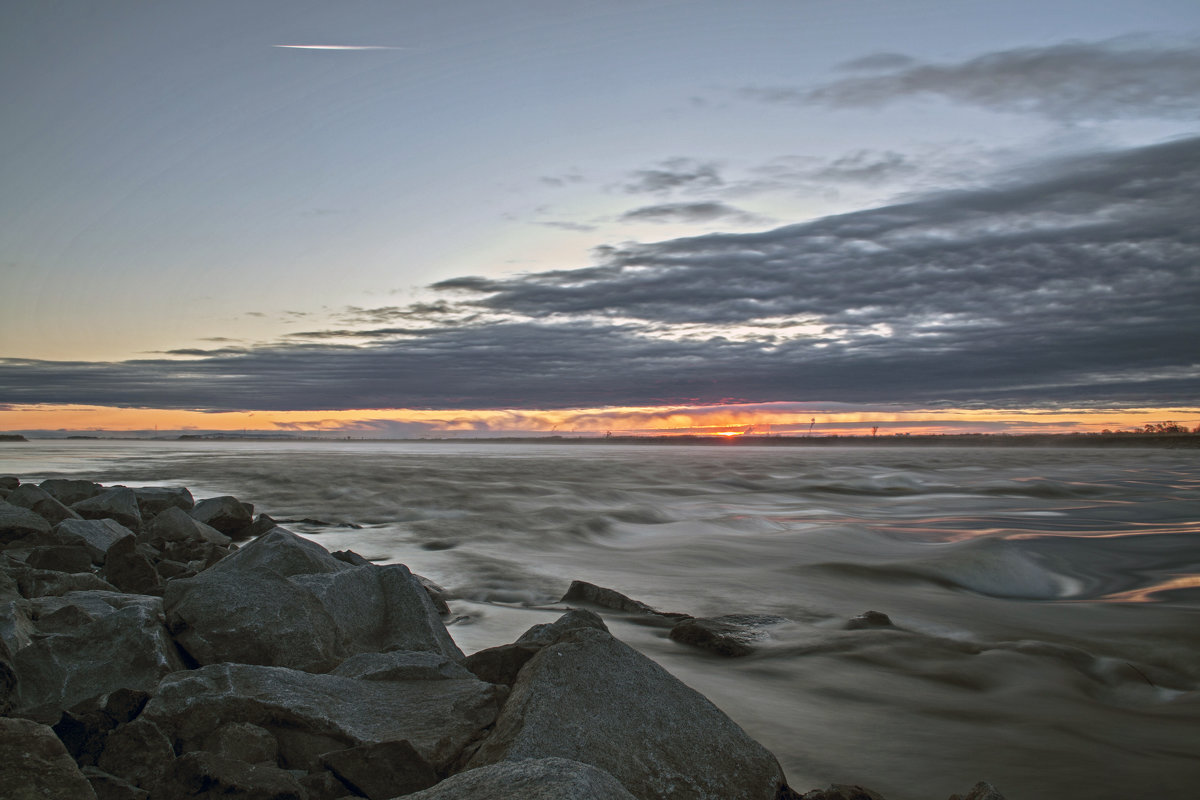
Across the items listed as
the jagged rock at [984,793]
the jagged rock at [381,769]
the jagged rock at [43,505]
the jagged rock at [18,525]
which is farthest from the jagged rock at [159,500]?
the jagged rock at [984,793]

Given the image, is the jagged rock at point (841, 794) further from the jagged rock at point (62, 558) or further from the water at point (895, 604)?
the jagged rock at point (62, 558)

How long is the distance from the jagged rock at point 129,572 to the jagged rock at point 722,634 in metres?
4.41

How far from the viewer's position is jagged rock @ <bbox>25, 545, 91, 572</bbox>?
6.53m

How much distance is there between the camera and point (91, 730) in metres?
3.01

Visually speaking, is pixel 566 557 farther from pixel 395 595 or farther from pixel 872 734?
pixel 872 734

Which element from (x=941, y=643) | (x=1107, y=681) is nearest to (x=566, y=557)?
(x=941, y=643)

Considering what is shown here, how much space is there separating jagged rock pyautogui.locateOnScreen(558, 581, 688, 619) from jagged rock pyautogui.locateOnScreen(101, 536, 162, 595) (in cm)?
384

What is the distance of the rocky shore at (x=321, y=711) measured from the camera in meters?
2.68

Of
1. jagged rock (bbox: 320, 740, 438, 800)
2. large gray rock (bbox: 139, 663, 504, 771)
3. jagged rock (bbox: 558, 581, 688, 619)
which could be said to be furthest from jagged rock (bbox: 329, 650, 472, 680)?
jagged rock (bbox: 558, 581, 688, 619)

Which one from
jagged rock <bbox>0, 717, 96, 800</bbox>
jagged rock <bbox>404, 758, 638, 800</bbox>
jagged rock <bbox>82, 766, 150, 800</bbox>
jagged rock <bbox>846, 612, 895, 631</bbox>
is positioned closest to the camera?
jagged rock <bbox>404, 758, 638, 800</bbox>

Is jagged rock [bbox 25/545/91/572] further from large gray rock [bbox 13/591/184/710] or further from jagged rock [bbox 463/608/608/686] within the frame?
jagged rock [bbox 463/608/608/686]

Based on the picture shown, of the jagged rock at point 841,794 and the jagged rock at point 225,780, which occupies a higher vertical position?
the jagged rock at point 225,780

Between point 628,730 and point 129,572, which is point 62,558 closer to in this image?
point 129,572

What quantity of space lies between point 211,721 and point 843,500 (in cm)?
2093
